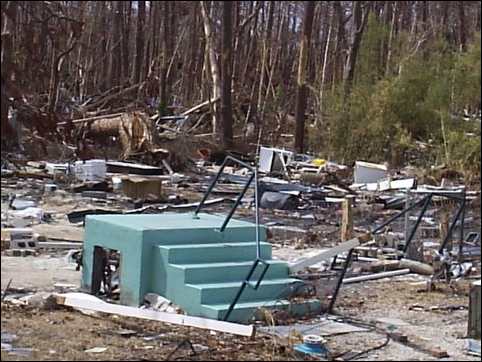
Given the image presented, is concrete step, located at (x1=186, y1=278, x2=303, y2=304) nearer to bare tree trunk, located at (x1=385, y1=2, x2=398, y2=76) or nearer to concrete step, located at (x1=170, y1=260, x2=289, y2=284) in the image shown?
concrete step, located at (x1=170, y1=260, x2=289, y2=284)

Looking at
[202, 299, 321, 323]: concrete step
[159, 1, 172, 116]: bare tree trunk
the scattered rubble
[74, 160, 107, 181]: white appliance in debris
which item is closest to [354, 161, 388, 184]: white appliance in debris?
the scattered rubble

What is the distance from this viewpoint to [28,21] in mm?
6379

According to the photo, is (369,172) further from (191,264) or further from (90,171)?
(191,264)

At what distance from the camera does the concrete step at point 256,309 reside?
23.0 ft

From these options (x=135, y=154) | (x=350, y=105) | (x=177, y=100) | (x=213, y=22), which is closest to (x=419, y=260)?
(x=350, y=105)

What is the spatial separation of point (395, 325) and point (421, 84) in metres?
9.41

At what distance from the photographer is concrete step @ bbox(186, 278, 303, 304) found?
23.3 ft

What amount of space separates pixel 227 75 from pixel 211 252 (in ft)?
59.7

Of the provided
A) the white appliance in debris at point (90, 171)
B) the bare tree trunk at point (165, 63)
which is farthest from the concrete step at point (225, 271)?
the bare tree trunk at point (165, 63)

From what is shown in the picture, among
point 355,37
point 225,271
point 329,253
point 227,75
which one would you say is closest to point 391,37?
point 355,37

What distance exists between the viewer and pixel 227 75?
25.5 meters

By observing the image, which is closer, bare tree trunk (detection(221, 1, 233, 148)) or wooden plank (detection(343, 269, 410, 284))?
wooden plank (detection(343, 269, 410, 284))

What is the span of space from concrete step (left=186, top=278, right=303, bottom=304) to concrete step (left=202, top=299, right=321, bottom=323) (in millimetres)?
56

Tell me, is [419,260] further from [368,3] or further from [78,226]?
[368,3]
